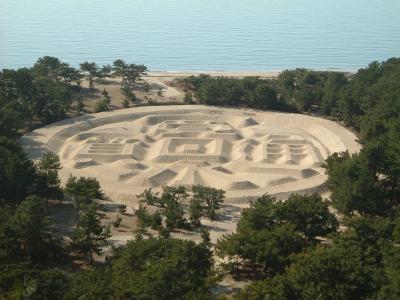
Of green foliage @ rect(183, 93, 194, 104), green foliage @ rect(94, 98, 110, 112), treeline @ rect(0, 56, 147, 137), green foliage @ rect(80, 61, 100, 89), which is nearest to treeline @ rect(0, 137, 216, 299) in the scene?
treeline @ rect(0, 56, 147, 137)

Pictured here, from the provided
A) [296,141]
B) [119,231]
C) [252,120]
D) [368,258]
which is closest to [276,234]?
[368,258]

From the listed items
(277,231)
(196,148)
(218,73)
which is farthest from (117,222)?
(218,73)

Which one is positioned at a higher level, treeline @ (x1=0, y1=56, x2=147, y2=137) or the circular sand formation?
treeline @ (x1=0, y1=56, x2=147, y2=137)

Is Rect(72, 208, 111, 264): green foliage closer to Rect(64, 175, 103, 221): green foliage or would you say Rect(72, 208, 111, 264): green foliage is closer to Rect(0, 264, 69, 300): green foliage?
Rect(0, 264, 69, 300): green foliage

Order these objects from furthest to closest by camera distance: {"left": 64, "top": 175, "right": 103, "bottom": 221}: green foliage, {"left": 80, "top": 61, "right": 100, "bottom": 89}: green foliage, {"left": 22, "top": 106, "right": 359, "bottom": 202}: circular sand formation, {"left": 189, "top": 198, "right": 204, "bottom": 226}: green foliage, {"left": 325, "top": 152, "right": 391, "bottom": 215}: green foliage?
1. {"left": 80, "top": 61, "right": 100, "bottom": 89}: green foliage
2. {"left": 22, "top": 106, "right": 359, "bottom": 202}: circular sand formation
3. {"left": 189, "top": 198, "right": 204, "bottom": 226}: green foliage
4. {"left": 64, "top": 175, "right": 103, "bottom": 221}: green foliage
5. {"left": 325, "top": 152, "right": 391, "bottom": 215}: green foliage

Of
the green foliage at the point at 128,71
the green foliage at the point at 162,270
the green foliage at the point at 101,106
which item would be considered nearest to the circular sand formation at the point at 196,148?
the green foliage at the point at 101,106

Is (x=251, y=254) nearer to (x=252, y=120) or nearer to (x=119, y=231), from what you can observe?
(x=119, y=231)

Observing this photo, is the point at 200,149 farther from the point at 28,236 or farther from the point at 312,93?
the point at 28,236
